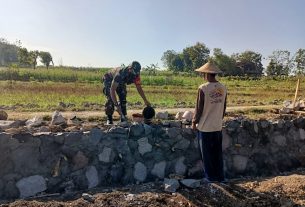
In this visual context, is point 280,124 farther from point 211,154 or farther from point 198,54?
point 198,54

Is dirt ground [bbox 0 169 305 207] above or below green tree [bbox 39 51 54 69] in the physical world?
below

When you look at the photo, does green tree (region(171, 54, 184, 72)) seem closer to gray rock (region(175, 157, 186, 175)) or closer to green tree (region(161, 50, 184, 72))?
green tree (region(161, 50, 184, 72))

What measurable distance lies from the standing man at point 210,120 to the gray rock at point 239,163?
89cm

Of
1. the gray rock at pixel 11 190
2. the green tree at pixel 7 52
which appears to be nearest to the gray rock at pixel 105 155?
the gray rock at pixel 11 190

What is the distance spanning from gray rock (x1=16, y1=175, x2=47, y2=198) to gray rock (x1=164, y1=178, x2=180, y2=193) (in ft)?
5.48

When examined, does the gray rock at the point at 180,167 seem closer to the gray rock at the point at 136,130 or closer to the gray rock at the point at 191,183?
the gray rock at the point at 191,183

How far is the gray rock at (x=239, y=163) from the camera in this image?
22.4 feet

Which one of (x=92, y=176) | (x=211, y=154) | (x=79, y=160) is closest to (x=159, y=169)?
(x=211, y=154)

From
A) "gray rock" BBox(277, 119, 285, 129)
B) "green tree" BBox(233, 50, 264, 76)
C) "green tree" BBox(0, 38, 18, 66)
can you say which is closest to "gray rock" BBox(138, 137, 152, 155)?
"gray rock" BBox(277, 119, 285, 129)

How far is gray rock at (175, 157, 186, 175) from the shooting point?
634 cm

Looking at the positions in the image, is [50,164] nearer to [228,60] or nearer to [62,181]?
[62,181]

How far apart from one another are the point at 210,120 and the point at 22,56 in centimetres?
4305

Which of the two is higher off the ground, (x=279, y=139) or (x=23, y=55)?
(x=23, y=55)

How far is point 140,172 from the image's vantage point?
239 inches
